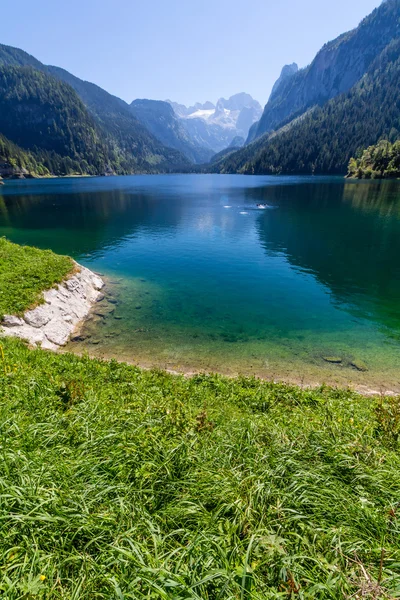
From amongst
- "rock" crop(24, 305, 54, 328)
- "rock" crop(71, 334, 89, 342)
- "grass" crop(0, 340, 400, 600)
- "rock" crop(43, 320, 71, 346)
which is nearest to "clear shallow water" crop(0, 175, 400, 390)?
"rock" crop(71, 334, 89, 342)

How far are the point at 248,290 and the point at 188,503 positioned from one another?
25.9 m

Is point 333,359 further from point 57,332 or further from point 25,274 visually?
point 25,274

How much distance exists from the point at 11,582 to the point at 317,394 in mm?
11637

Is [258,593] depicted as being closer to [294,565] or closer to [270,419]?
[294,565]

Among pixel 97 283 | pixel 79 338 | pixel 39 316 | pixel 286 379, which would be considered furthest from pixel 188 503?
pixel 97 283

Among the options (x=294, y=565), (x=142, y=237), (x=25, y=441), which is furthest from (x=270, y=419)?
(x=142, y=237)

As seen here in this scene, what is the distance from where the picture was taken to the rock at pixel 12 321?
17.6m

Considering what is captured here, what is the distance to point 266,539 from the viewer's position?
4.27 m

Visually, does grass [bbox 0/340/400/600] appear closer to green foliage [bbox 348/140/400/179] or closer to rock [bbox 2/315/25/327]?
rock [bbox 2/315/25/327]

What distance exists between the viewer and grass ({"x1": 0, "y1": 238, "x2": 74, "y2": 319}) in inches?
→ 764

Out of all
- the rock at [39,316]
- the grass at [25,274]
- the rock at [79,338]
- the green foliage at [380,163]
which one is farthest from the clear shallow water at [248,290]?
the green foliage at [380,163]

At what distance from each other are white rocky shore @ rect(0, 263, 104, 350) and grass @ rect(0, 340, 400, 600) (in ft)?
35.8

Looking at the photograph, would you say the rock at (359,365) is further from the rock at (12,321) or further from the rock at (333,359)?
the rock at (12,321)

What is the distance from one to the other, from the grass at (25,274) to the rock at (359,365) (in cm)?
2204
